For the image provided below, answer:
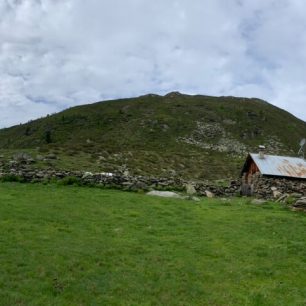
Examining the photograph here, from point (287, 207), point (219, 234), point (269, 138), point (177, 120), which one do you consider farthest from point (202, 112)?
point (219, 234)

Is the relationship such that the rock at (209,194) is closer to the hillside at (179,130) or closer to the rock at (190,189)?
the rock at (190,189)

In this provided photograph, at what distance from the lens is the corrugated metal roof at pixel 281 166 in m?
37.0

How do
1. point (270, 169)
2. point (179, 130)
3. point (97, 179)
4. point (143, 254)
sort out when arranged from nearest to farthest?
point (143, 254) → point (97, 179) → point (270, 169) → point (179, 130)

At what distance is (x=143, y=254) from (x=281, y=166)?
24.9 meters

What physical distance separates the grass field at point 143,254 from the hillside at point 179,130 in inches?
1364

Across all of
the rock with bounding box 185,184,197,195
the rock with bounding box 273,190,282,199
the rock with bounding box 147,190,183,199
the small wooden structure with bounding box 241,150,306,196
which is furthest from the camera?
the small wooden structure with bounding box 241,150,306,196

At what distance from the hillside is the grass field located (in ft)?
114

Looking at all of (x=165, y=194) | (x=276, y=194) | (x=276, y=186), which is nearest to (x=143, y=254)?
(x=165, y=194)

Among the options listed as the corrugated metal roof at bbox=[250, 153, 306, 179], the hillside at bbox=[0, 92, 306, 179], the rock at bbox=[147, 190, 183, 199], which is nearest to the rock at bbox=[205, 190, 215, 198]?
the rock at bbox=[147, 190, 183, 199]

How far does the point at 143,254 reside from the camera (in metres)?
15.9

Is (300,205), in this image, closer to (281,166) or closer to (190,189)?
(190,189)

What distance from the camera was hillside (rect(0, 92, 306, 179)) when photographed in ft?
237

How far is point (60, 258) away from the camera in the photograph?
1458 centimetres

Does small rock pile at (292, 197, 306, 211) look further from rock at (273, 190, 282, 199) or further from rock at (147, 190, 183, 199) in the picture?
rock at (273, 190, 282, 199)
